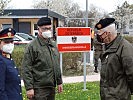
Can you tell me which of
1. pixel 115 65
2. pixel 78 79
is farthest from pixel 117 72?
pixel 78 79

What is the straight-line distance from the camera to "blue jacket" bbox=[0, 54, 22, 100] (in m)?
5.53

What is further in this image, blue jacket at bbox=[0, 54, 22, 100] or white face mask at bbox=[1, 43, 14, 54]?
white face mask at bbox=[1, 43, 14, 54]

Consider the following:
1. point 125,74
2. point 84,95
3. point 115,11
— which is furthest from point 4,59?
point 115,11

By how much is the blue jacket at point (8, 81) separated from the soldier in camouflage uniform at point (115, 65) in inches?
47.1

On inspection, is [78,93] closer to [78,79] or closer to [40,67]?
[78,79]

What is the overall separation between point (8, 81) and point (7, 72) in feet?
0.41

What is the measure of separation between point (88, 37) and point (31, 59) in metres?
5.44

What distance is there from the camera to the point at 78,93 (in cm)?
1181

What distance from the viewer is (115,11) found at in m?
72.0

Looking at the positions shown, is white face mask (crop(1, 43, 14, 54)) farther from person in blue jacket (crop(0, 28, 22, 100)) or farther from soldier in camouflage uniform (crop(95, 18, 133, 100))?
soldier in camouflage uniform (crop(95, 18, 133, 100))

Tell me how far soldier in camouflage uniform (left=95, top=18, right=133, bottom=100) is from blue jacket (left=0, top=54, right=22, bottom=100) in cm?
120

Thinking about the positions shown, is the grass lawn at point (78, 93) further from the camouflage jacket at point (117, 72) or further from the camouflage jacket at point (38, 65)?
the camouflage jacket at point (117, 72)

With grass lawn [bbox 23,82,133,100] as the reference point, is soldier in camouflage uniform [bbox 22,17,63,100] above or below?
above

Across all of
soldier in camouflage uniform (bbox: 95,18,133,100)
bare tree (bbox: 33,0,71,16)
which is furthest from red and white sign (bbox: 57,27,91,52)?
bare tree (bbox: 33,0,71,16)
